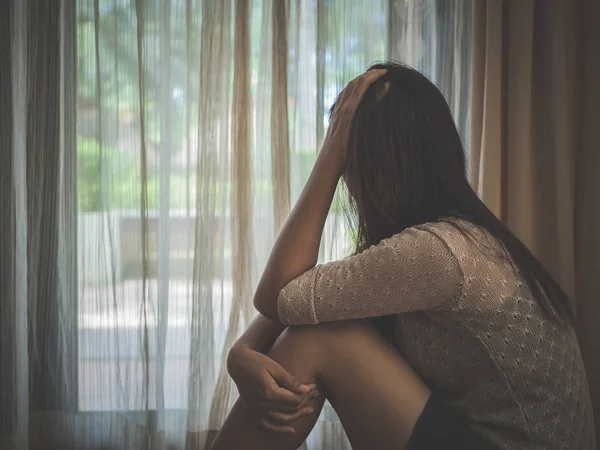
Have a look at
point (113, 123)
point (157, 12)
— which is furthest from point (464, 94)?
point (113, 123)

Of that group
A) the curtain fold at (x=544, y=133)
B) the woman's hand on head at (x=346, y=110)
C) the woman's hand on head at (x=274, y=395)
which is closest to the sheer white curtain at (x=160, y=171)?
the curtain fold at (x=544, y=133)

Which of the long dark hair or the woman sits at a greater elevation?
the long dark hair

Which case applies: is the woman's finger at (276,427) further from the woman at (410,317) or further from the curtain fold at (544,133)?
the curtain fold at (544,133)

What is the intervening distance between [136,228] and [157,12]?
0.64m

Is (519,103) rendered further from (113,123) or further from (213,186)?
(113,123)

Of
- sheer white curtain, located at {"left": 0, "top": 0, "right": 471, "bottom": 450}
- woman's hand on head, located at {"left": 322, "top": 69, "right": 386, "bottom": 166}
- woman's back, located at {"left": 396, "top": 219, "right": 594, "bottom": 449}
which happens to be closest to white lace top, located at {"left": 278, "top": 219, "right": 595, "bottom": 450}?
woman's back, located at {"left": 396, "top": 219, "right": 594, "bottom": 449}

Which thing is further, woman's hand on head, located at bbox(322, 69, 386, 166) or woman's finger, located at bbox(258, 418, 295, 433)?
woman's hand on head, located at bbox(322, 69, 386, 166)

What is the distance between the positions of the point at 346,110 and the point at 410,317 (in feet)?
1.33

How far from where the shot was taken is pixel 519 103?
1530 millimetres

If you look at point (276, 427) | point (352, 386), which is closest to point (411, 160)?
point (352, 386)

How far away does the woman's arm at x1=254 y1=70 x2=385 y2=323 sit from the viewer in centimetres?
98

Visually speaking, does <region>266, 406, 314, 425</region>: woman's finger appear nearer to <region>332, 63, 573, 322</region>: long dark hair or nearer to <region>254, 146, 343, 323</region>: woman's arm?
<region>254, 146, 343, 323</region>: woman's arm

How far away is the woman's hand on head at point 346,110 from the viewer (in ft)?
3.33

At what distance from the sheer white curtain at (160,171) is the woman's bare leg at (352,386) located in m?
0.65
